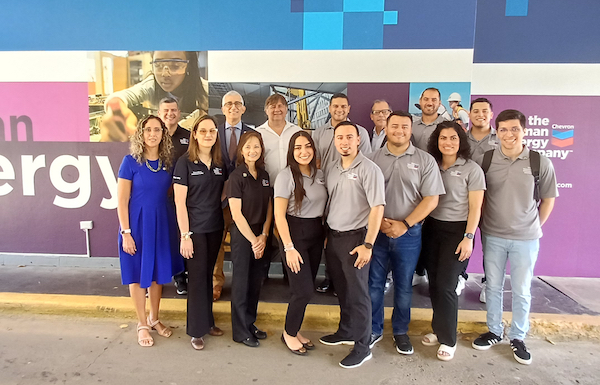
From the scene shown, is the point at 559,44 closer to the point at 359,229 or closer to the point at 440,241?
the point at 440,241

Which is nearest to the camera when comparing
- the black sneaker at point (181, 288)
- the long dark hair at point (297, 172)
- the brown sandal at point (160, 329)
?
the long dark hair at point (297, 172)

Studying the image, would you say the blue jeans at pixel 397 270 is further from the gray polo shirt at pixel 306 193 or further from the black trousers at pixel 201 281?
the black trousers at pixel 201 281

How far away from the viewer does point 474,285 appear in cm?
412

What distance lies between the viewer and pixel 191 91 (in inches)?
171

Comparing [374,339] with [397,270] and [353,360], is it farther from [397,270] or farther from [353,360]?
[397,270]

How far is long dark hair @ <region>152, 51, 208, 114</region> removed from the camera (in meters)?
4.31

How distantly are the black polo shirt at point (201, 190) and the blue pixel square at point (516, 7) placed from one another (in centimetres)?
365

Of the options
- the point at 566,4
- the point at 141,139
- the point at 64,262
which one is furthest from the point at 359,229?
the point at 64,262

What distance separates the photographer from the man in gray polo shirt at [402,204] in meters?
2.75

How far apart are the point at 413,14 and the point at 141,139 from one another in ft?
10.4

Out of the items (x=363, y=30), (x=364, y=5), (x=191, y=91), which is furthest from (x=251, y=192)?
(x=364, y=5)

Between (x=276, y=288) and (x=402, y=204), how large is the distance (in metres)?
1.83

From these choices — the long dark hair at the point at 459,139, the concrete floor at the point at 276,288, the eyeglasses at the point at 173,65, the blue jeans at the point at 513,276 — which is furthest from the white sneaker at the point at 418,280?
the eyeglasses at the point at 173,65

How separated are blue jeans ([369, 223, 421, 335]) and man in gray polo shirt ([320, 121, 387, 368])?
216 millimetres
